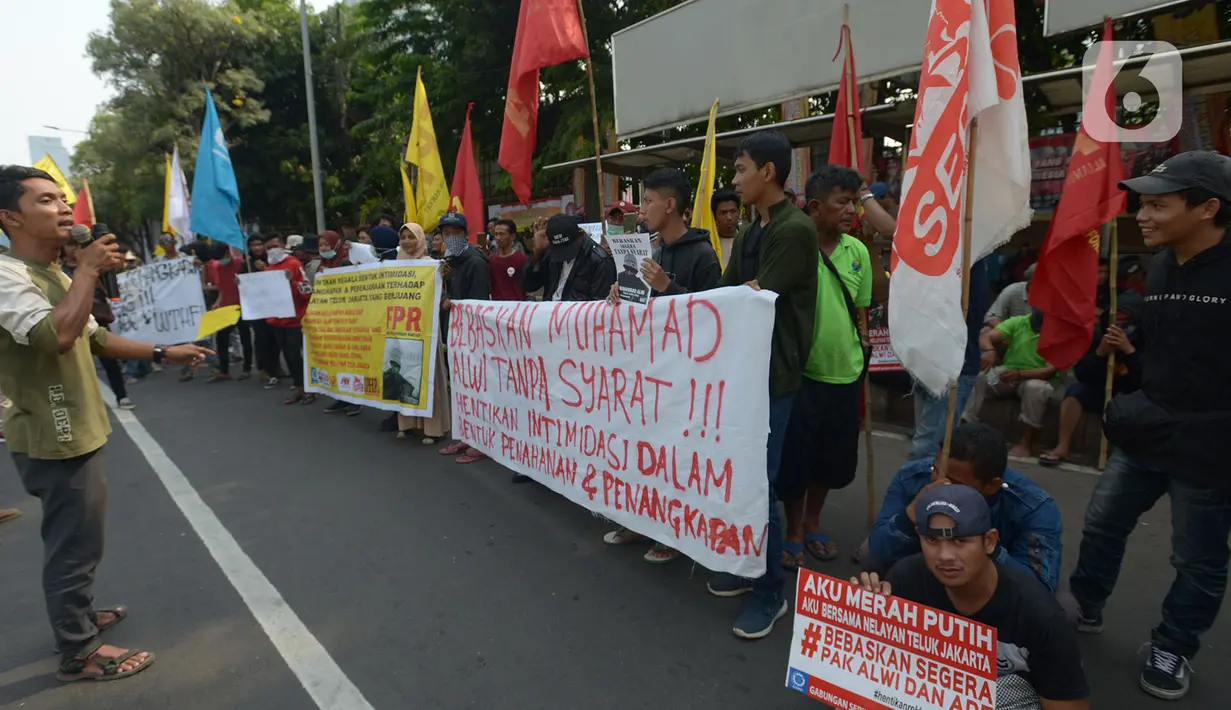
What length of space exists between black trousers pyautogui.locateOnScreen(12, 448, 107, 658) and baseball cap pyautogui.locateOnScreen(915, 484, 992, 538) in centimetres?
300

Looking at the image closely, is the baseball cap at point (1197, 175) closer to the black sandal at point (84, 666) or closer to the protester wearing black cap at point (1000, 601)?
the protester wearing black cap at point (1000, 601)

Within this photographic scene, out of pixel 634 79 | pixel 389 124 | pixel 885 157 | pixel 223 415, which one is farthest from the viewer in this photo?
pixel 389 124

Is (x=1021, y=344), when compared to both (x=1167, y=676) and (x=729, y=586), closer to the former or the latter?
(x=1167, y=676)

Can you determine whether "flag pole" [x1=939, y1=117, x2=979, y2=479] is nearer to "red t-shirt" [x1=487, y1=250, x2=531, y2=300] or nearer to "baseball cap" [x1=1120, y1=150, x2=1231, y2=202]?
"baseball cap" [x1=1120, y1=150, x2=1231, y2=202]

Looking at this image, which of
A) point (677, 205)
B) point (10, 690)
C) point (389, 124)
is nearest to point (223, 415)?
point (10, 690)

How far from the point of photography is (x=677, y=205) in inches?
→ 134

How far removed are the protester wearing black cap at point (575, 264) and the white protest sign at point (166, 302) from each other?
18.2 ft

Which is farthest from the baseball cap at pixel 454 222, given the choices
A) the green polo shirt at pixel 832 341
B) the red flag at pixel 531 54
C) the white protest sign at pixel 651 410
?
the green polo shirt at pixel 832 341

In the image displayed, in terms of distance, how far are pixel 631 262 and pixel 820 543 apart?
171 centimetres

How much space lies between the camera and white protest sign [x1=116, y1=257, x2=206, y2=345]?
8375 mm

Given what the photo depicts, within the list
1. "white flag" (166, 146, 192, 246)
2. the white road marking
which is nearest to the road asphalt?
the white road marking

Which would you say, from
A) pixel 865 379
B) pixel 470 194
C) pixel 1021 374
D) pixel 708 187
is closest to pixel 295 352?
pixel 470 194

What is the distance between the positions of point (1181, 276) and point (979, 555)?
1236 millimetres

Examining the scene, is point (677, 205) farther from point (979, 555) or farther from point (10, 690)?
point (10, 690)
